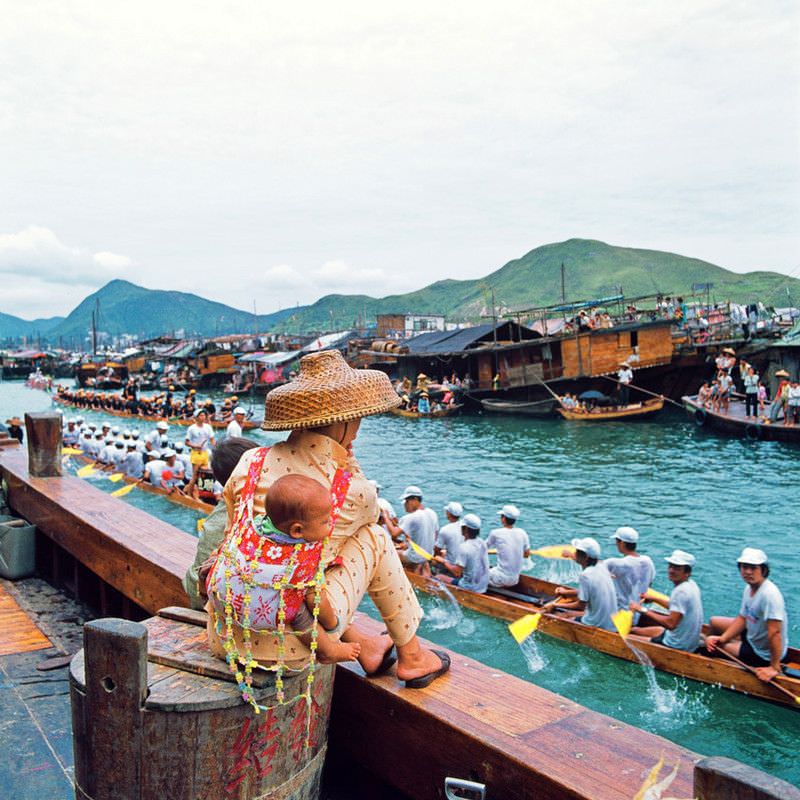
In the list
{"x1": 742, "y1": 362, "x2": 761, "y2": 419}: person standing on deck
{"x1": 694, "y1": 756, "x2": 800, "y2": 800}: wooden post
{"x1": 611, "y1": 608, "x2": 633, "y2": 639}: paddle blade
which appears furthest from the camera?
{"x1": 742, "y1": 362, "x2": 761, "y2": 419}: person standing on deck

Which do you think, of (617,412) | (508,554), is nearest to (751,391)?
(617,412)

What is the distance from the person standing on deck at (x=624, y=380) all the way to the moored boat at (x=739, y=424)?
3001 millimetres

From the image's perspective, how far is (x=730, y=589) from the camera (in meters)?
11.8

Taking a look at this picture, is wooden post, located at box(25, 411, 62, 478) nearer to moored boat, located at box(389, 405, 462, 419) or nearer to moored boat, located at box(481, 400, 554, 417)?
moored boat, located at box(481, 400, 554, 417)

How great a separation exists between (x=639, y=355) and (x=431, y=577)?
2734 cm

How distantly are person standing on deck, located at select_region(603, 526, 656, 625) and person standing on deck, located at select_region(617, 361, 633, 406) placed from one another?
2615 cm

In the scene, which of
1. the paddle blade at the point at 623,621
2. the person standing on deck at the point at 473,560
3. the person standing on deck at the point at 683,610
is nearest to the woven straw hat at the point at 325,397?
the person standing on deck at the point at 683,610

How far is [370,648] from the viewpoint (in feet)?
9.50

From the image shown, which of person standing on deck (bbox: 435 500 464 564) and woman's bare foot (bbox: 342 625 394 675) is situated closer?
woman's bare foot (bbox: 342 625 394 675)

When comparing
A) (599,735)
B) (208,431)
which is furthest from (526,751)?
(208,431)

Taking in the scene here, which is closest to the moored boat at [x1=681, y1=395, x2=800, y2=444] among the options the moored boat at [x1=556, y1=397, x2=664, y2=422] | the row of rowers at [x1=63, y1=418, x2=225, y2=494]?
the moored boat at [x1=556, y1=397, x2=664, y2=422]

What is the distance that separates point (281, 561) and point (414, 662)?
826 millimetres

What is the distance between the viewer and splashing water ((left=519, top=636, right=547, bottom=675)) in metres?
8.73

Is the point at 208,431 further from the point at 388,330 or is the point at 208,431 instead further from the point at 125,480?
the point at 388,330
